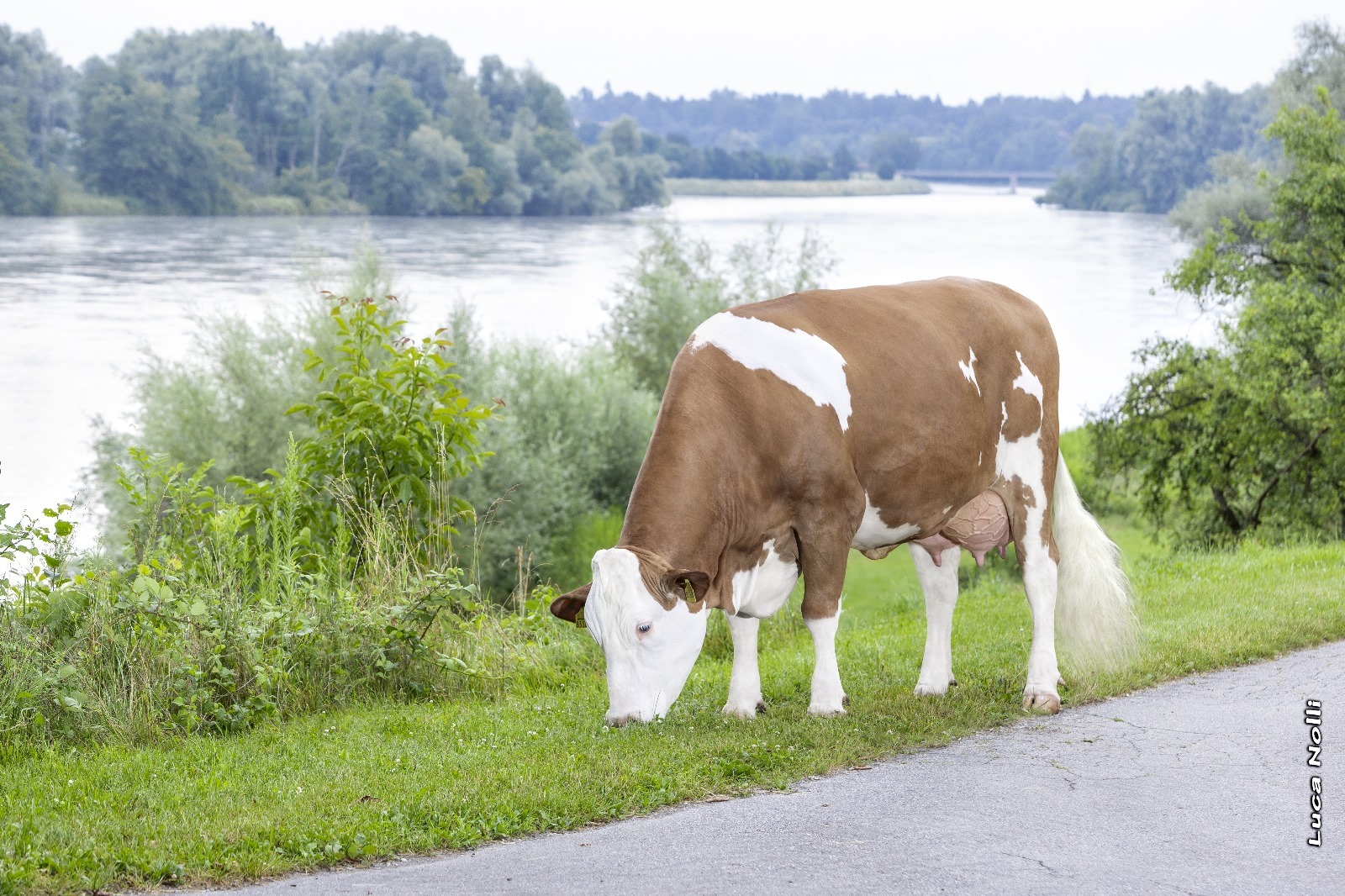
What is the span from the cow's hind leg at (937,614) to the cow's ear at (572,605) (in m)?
2.02

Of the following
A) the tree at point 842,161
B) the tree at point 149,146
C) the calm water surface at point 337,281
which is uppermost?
the tree at point 842,161

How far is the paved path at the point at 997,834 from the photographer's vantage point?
456cm

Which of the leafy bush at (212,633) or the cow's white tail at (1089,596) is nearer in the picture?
the leafy bush at (212,633)

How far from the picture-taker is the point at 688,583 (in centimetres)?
574

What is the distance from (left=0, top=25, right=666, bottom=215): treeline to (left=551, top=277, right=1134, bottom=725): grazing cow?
52.6 meters

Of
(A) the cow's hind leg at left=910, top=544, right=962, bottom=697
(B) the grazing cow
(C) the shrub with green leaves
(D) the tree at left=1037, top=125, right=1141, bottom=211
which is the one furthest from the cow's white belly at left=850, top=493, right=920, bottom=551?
(D) the tree at left=1037, top=125, right=1141, bottom=211

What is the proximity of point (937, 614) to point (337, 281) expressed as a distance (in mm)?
23201

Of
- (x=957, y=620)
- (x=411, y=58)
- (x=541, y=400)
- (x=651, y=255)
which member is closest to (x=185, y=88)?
(x=411, y=58)

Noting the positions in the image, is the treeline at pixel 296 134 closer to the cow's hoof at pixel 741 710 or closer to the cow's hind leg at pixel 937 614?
the cow's hind leg at pixel 937 614

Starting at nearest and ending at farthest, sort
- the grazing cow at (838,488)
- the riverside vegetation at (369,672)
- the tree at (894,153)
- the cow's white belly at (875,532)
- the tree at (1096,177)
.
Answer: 1. the riverside vegetation at (369,672)
2. the grazing cow at (838,488)
3. the cow's white belly at (875,532)
4. the tree at (1096,177)
5. the tree at (894,153)

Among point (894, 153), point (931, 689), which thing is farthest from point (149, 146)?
point (931, 689)

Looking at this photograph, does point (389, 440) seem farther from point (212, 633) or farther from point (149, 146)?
point (149, 146)

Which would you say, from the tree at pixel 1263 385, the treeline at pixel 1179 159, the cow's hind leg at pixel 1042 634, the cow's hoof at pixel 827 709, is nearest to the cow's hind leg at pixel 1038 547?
the cow's hind leg at pixel 1042 634

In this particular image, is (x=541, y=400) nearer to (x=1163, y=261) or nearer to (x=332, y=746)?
(x=332, y=746)
